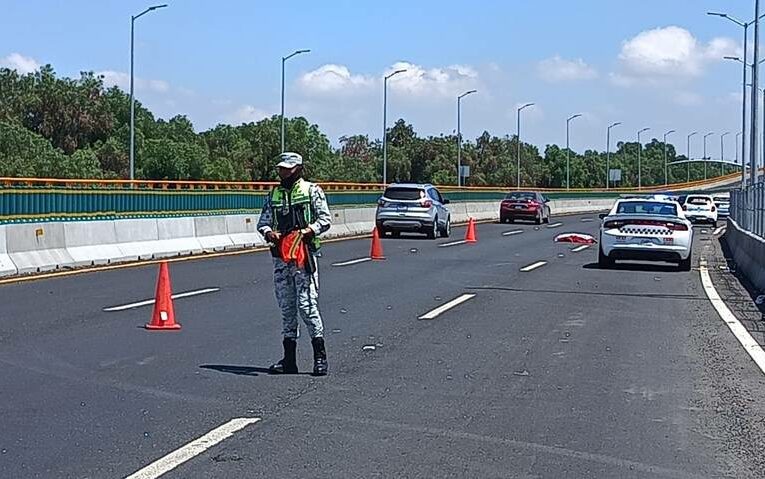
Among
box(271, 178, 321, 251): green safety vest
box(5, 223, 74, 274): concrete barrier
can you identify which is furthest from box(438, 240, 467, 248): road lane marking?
box(271, 178, 321, 251): green safety vest

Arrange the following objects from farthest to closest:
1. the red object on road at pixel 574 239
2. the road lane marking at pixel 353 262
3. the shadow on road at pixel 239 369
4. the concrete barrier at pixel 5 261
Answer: the red object on road at pixel 574 239
the road lane marking at pixel 353 262
the concrete barrier at pixel 5 261
the shadow on road at pixel 239 369

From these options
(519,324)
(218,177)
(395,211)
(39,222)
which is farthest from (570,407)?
(218,177)

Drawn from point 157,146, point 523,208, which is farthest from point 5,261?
point 157,146

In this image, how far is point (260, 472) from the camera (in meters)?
6.88

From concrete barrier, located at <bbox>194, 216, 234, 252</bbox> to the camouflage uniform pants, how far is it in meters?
17.3

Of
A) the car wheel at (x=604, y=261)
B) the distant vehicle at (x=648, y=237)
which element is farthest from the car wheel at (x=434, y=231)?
the distant vehicle at (x=648, y=237)

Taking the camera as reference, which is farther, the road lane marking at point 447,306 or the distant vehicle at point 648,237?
the distant vehicle at point 648,237

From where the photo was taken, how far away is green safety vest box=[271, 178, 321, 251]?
9.83 meters

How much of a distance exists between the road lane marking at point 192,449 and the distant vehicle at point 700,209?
4882 centimetres

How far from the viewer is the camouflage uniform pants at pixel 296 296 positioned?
32.3ft

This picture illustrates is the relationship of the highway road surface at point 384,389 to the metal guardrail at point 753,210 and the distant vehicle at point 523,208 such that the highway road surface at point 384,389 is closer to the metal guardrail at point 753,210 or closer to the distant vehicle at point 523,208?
the metal guardrail at point 753,210

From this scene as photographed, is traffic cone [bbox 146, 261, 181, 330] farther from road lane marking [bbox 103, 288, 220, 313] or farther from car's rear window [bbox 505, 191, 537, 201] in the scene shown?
car's rear window [bbox 505, 191, 537, 201]

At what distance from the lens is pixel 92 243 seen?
22406 millimetres

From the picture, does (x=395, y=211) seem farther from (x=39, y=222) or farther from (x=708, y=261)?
(x=39, y=222)
